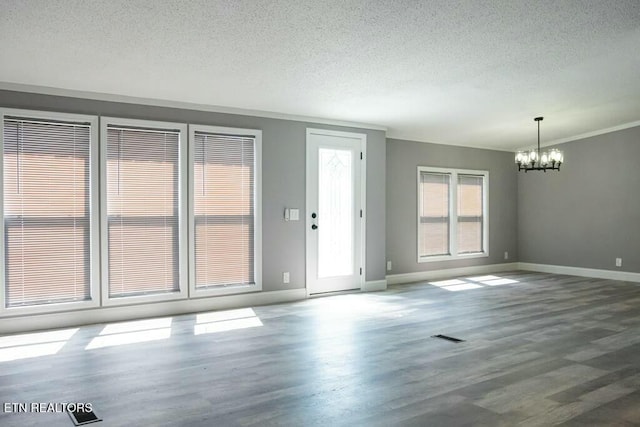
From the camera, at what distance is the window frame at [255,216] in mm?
5445

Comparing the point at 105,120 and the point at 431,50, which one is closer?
the point at 431,50

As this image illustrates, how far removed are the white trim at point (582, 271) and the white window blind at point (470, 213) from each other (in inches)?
44.4

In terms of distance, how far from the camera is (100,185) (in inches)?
195

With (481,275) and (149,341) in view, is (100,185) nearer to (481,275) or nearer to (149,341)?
(149,341)

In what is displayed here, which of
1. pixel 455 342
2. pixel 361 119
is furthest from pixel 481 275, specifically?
pixel 455 342

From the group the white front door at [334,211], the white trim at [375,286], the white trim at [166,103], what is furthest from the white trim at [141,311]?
the white trim at [166,103]

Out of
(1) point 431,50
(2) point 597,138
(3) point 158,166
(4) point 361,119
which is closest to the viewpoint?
(1) point 431,50

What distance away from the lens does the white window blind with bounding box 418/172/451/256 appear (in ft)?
26.3

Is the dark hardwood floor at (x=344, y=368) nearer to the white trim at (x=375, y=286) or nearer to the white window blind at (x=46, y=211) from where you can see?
the white window blind at (x=46, y=211)

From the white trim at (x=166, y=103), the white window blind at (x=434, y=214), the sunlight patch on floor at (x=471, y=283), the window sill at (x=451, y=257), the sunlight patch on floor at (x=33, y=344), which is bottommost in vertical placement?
the sunlight patch on floor at (x=471, y=283)

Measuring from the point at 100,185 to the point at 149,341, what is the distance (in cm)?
175

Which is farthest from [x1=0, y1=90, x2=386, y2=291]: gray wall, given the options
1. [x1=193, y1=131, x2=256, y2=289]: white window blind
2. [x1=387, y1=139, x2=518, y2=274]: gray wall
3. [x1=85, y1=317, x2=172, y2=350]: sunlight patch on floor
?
[x1=387, y1=139, x2=518, y2=274]: gray wall

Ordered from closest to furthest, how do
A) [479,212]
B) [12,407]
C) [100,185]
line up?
[12,407], [100,185], [479,212]

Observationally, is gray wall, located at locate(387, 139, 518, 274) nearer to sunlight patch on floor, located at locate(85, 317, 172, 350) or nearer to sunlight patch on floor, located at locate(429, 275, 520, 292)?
sunlight patch on floor, located at locate(429, 275, 520, 292)
